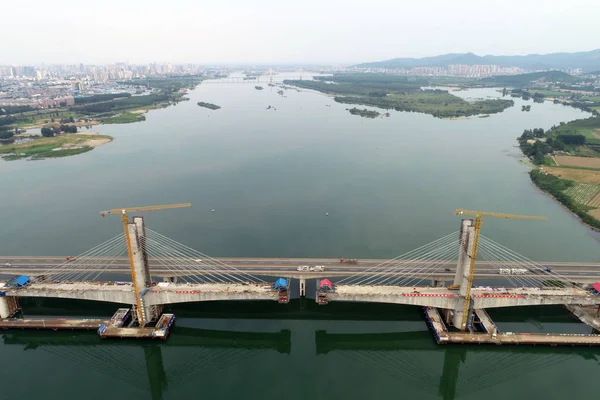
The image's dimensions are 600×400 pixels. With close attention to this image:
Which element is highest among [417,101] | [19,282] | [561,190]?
[417,101]

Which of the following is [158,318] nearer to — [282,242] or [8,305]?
[8,305]

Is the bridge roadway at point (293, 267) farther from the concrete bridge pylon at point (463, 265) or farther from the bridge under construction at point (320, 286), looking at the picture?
the concrete bridge pylon at point (463, 265)

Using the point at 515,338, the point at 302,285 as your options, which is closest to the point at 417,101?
the point at 302,285

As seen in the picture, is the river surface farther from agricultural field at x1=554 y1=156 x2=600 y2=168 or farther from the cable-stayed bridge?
agricultural field at x1=554 y1=156 x2=600 y2=168

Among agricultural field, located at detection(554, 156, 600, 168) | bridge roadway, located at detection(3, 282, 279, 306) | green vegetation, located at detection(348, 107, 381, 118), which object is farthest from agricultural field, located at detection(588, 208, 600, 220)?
green vegetation, located at detection(348, 107, 381, 118)

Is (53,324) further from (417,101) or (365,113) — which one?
(417,101)

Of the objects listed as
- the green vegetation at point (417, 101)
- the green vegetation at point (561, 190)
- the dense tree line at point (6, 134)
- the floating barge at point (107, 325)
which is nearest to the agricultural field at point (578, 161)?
the green vegetation at point (561, 190)

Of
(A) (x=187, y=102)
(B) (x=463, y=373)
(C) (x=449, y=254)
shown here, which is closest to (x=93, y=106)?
(A) (x=187, y=102)
